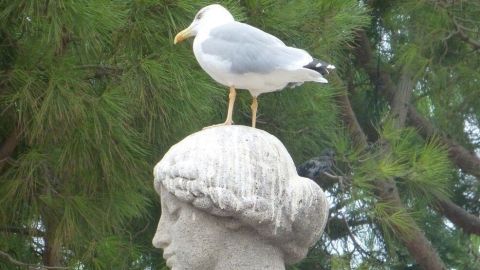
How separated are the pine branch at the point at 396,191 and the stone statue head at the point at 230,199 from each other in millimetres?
1820

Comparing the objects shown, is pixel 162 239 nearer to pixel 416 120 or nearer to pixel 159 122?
pixel 159 122

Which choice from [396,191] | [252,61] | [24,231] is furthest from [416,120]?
[252,61]

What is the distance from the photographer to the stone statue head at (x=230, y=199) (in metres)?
1.90

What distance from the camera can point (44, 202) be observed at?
3.21m

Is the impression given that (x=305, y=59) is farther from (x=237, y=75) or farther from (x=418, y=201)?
(x=418, y=201)

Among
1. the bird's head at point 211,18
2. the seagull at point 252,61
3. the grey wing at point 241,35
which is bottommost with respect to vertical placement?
the seagull at point 252,61

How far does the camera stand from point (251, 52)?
86.6 inches

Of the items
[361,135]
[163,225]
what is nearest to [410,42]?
[361,135]

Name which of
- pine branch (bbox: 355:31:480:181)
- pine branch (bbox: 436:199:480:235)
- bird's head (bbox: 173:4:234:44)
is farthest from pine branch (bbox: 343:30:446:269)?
bird's head (bbox: 173:4:234:44)

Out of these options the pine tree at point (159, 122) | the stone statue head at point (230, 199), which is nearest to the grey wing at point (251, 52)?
the stone statue head at point (230, 199)

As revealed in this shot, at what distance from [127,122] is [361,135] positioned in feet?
3.75

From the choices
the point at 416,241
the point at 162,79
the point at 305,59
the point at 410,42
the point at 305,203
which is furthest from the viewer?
the point at 410,42

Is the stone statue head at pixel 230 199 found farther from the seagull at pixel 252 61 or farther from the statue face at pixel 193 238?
the seagull at pixel 252 61

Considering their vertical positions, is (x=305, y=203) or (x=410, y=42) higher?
(x=410, y=42)
